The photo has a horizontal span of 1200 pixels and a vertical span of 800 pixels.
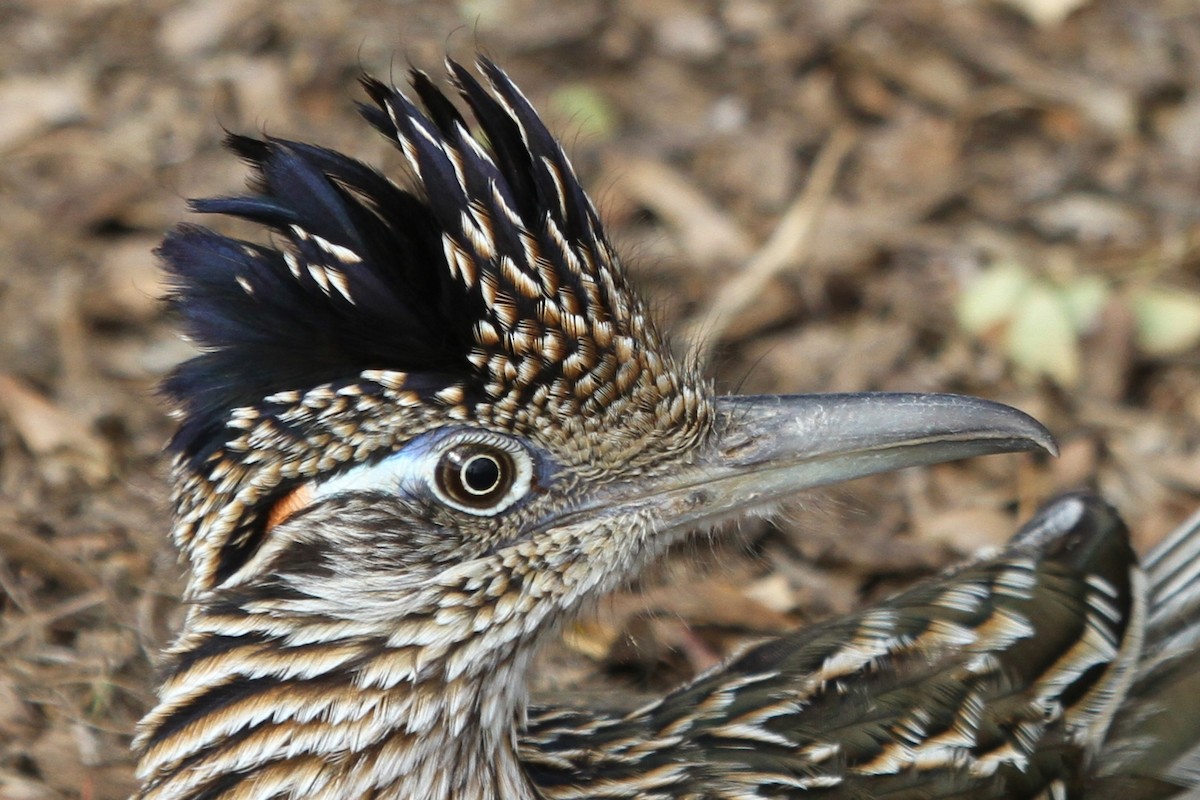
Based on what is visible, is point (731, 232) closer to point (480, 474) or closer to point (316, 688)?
point (480, 474)

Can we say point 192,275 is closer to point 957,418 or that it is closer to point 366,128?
point 957,418

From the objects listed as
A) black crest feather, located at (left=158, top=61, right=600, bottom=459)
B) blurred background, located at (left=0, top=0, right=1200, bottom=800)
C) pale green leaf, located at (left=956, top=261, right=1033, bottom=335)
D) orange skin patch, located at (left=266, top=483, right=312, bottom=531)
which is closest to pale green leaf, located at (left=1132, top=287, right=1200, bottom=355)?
blurred background, located at (left=0, top=0, right=1200, bottom=800)

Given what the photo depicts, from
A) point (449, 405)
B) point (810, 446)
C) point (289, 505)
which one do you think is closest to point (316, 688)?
point (289, 505)

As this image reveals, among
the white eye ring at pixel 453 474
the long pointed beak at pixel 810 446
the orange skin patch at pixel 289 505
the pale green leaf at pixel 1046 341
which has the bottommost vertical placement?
the orange skin patch at pixel 289 505

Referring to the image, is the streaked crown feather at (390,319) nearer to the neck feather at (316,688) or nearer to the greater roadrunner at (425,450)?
the greater roadrunner at (425,450)

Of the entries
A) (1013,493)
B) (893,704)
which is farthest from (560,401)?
(1013,493)

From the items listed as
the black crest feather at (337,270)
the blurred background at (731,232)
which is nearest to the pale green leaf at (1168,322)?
the blurred background at (731,232)

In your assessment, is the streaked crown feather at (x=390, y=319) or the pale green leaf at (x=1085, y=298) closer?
the streaked crown feather at (x=390, y=319)
